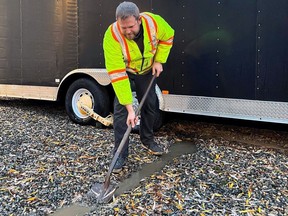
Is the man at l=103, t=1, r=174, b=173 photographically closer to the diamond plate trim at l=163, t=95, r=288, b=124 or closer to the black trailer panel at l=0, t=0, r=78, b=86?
the diamond plate trim at l=163, t=95, r=288, b=124

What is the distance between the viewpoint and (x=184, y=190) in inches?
127

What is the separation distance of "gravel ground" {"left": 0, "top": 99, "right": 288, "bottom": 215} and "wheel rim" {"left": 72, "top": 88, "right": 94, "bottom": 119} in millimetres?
231

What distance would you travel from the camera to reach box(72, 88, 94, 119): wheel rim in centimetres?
548

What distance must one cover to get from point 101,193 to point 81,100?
266cm

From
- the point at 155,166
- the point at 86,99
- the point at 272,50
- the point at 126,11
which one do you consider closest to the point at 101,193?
the point at 155,166

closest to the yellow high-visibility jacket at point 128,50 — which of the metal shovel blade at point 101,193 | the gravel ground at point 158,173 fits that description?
the metal shovel blade at point 101,193

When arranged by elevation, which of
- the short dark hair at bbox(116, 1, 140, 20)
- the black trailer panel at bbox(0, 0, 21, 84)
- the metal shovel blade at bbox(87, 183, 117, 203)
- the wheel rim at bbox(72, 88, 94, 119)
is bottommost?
the metal shovel blade at bbox(87, 183, 117, 203)

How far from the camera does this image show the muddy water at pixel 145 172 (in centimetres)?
293

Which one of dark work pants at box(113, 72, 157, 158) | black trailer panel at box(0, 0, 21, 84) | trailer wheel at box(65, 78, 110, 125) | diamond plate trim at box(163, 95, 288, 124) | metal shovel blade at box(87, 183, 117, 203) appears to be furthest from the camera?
black trailer panel at box(0, 0, 21, 84)

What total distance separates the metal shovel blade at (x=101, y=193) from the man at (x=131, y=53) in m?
0.47

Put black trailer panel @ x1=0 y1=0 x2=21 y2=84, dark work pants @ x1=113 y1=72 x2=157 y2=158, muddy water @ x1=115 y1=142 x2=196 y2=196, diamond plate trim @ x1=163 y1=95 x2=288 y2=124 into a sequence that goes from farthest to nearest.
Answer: black trailer panel @ x1=0 y1=0 x2=21 y2=84, diamond plate trim @ x1=163 y1=95 x2=288 y2=124, dark work pants @ x1=113 y1=72 x2=157 y2=158, muddy water @ x1=115 y1=142 x2=196 y2=196

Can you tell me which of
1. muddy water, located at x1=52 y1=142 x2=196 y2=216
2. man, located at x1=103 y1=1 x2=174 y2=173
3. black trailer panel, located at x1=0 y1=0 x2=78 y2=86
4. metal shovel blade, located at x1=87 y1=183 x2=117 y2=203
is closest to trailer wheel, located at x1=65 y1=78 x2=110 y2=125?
black trailer panel, located at x1=0 y1=0 x2=78 y2=86

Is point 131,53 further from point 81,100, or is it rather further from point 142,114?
point 81,100

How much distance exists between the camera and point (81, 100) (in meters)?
5.53
